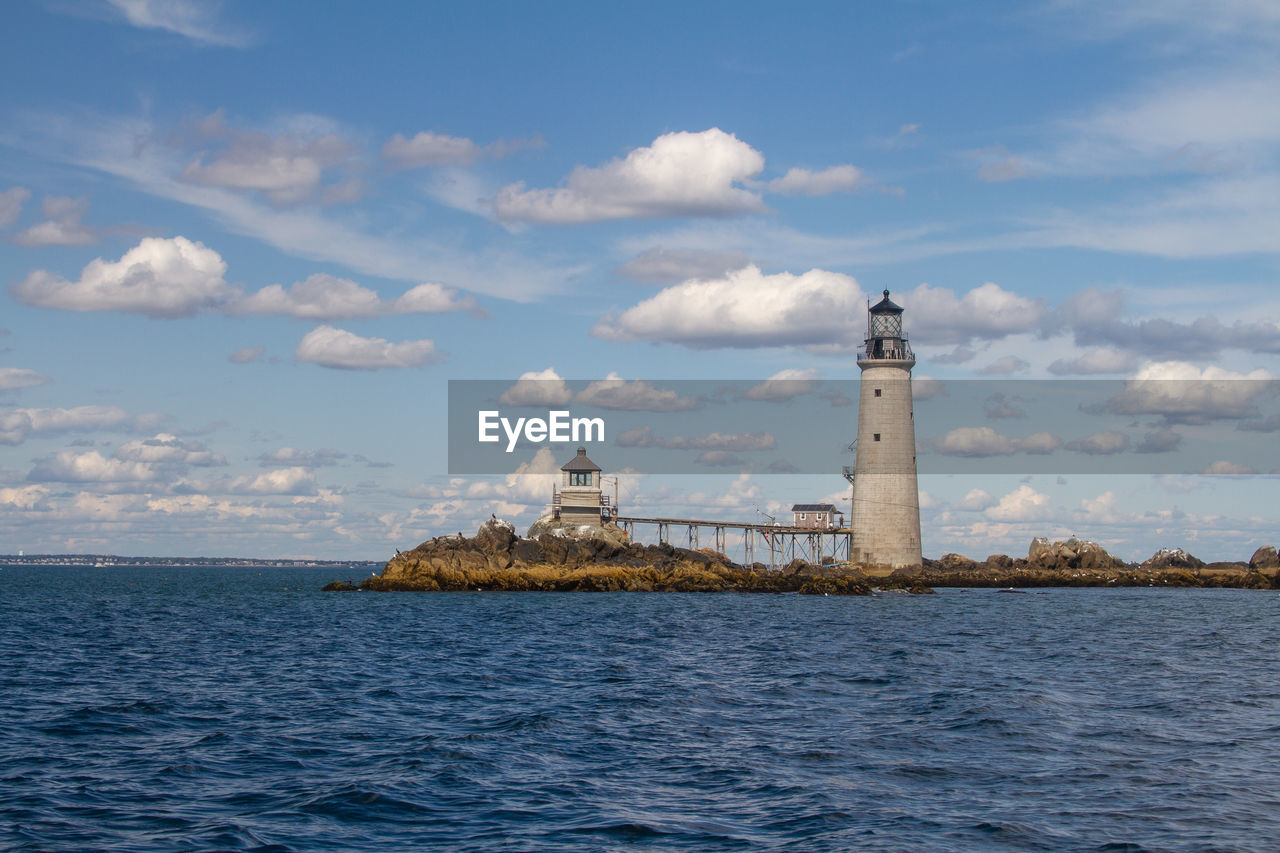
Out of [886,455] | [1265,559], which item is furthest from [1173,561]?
[886,455]

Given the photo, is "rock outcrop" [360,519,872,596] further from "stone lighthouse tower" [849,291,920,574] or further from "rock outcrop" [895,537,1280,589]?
"rock outcrop" [895,537,1280,589]

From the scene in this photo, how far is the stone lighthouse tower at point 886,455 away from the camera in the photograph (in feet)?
233

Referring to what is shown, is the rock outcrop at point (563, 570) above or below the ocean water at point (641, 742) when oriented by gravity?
above

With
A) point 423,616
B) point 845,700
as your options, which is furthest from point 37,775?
point 423,616

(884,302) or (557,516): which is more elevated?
(884,302)

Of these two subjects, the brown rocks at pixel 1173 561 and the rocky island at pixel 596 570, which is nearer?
the rocky island at pixel 596 570

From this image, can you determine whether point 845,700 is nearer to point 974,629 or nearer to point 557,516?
point 974,629

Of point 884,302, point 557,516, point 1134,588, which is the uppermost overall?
point 884,302

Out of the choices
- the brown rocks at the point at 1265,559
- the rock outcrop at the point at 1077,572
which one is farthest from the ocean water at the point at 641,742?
the brown rocks at the point at 1265,559

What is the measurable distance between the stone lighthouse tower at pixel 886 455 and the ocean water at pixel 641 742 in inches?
1100

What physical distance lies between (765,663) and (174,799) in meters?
19.7

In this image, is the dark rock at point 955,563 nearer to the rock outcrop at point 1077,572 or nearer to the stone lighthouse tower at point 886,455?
the rock outcrop at point 1077,572

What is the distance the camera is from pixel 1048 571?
97.2 meters

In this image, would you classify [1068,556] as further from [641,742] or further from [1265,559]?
[641,742]
